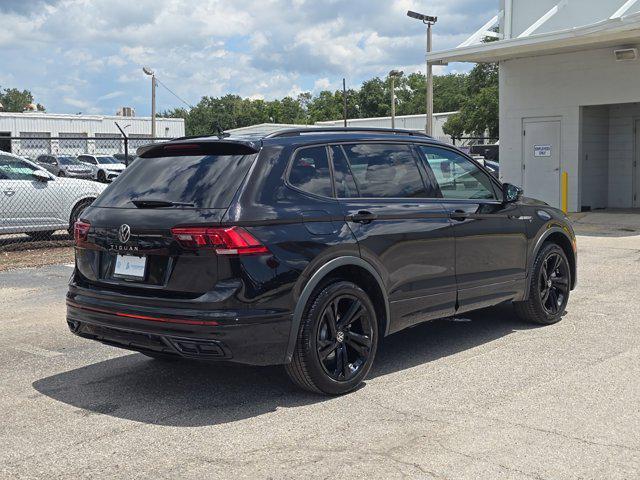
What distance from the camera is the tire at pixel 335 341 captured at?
5.11m

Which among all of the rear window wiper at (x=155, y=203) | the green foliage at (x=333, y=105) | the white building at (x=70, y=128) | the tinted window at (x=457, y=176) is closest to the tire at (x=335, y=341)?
the rear window wiper at (x=155, y=203)

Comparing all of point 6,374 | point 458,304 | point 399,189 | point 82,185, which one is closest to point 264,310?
point 399,189

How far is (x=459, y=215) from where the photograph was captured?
20.9ft

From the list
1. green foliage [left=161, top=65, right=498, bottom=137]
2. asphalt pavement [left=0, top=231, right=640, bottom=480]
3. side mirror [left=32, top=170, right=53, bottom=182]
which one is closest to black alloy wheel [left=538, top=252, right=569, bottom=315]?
asphalt pavement [left=0, top=231, right=640, bottom=480]

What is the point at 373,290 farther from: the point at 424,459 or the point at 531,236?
the point at 531,236

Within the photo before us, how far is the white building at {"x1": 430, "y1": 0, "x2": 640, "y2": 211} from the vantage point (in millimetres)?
19156

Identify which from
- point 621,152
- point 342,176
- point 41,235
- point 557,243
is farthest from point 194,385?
point 621,152

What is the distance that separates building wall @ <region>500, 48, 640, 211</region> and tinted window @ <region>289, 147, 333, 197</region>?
15.4 metres

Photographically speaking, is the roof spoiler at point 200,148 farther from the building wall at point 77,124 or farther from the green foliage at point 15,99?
the green foliage at point 15,99

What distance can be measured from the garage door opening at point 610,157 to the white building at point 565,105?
0.03 m

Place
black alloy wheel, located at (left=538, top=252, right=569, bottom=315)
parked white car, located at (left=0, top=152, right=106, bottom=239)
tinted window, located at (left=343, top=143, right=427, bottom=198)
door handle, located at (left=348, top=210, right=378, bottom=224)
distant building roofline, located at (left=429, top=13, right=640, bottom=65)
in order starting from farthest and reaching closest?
distant building roofline, located at (left=429, top=13, right=640, bottom=65), parked white car, located at (left=0, top=152, right=106, bottom=239), black alloy wheel, located at (left=538, top=252, right=569, bottom=315), tinted window, located at (left=343, top=143, right=427, bottom=198), door handle, located at (left=348, top=210, right=378, bottom=224)

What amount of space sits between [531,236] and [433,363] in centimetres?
175

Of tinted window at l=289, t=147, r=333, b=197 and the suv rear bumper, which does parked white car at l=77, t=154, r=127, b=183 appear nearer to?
tinted window at l=289, t=147, r=333, b=197

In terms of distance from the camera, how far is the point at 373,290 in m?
5.65
